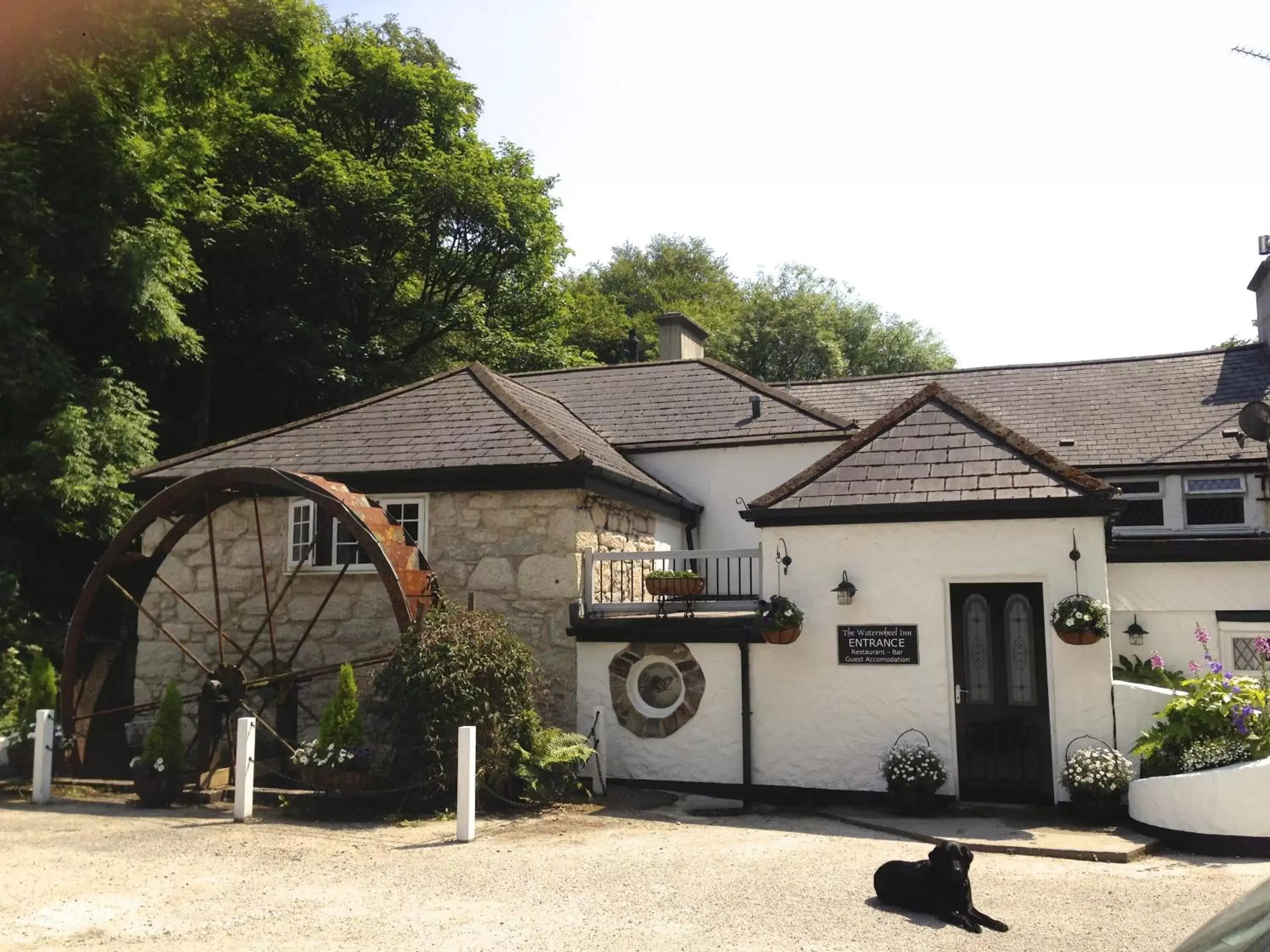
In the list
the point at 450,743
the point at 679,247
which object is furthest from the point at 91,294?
the point at 679,247

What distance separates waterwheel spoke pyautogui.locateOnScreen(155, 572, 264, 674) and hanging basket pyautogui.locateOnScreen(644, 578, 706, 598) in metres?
4.77

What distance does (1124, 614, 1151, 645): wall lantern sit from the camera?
1407 cm

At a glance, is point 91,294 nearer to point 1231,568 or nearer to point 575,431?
point 575,431

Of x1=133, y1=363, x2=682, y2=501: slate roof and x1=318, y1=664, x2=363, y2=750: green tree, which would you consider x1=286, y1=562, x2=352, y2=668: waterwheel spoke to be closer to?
x1=318, y1=664, x2=363, y2=750: green tree

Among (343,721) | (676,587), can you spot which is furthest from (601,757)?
(343,721)

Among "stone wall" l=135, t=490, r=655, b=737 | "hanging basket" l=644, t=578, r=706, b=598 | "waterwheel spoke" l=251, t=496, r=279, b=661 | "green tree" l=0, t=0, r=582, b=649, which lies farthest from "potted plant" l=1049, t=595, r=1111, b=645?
"green tree" l=0, t=0, r=582, b=649

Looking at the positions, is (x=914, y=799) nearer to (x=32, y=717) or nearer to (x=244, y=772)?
(x=244, y=772)

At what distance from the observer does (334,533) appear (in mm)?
13445

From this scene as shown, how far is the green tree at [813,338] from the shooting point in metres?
39.0

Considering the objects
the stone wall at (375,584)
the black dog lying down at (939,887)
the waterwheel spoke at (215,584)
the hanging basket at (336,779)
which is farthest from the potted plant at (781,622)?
the waterwheel spoke at (215,584)

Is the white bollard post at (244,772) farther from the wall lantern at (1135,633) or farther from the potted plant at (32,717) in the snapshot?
the wall lantern at (1135,633)

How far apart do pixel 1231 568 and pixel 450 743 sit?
34.7 ft

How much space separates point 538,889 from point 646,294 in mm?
39993

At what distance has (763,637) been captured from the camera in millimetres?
11141
